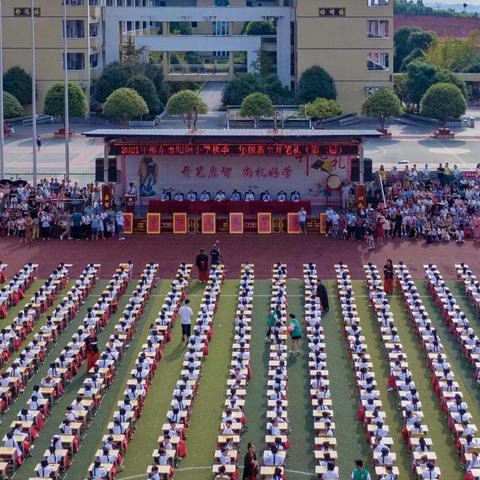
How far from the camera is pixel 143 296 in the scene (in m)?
34.4

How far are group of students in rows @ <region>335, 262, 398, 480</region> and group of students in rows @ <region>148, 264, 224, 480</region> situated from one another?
3.66 metres

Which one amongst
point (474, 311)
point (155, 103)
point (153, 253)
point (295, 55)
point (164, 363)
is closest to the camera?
point (164, 363)

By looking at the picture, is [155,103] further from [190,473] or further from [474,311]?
[190,473]

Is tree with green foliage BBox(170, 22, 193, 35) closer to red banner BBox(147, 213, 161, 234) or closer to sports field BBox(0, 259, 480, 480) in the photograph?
red banner BBox(147, 213, 161, 234)

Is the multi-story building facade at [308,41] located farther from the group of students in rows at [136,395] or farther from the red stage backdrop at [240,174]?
the group of students in rows at [136,395]

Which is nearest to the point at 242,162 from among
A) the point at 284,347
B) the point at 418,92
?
the point at 284,347

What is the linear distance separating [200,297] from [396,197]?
45.8ft

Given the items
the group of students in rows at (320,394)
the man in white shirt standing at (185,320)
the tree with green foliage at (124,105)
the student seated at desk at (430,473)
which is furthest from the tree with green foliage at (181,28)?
the student seated at desk at (430,473)

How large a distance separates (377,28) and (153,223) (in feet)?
146

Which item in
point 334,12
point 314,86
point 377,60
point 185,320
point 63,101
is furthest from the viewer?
point 377,60

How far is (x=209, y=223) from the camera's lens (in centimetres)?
4466

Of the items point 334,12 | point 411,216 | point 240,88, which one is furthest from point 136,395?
point 334,12

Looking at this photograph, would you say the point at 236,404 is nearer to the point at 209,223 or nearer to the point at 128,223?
the point at 209,223

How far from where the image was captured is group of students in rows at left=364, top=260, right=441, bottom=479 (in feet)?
72.9
